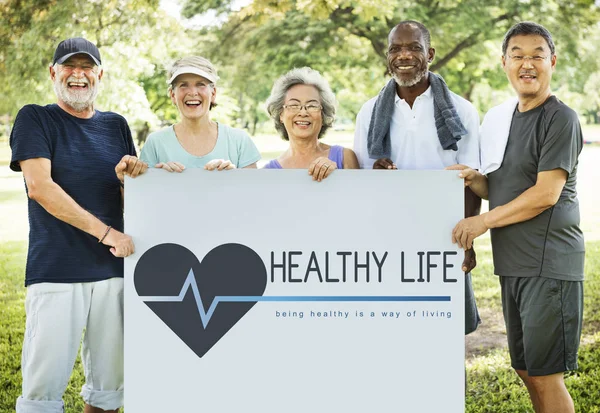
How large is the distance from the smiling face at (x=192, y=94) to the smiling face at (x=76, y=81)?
39 centimetres

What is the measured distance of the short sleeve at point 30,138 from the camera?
3.08 metres

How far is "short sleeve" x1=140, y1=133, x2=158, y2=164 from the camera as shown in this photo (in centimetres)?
336

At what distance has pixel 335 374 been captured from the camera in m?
3.17

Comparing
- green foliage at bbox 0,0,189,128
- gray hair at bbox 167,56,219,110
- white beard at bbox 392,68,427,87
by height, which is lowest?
white beard at bbox 392,68,427,87

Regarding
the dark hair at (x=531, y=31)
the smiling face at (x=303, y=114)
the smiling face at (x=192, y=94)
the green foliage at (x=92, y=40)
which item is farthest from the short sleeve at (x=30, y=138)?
the green foliage at (x=92, y=40)

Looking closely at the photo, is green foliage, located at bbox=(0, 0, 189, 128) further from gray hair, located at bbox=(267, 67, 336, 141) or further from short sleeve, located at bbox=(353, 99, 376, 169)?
short sleeve, located at bbox=(353, 99, 376, 169)

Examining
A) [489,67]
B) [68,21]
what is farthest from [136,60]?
[489,67]

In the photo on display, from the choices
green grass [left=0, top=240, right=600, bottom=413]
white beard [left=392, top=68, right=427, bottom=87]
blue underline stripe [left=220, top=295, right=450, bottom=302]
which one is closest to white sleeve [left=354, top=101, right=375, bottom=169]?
white beard [left=392, top=68, right=427, bottom=87]

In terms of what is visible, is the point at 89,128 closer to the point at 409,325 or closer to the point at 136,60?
the point at 409,325

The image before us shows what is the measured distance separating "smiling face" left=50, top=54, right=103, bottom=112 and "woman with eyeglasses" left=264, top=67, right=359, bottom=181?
0.87 meters

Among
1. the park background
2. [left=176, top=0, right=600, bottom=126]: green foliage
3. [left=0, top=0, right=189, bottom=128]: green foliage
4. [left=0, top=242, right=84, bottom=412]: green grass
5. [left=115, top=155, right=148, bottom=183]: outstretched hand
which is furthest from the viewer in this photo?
[left=176, top=0, right=600, bottom=126]: green foliage

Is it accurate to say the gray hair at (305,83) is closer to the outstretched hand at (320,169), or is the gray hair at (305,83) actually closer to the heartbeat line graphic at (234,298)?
the outstretched hand at (320,169)

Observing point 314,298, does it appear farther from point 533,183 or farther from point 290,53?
point 290,53

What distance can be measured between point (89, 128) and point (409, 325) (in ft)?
5.63
